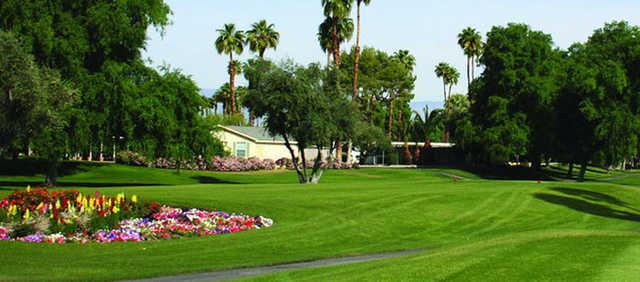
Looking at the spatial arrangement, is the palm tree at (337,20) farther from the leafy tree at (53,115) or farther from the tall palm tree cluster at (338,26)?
the leafy tree at (53,115)

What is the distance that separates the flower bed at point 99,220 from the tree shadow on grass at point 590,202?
14.1 meters

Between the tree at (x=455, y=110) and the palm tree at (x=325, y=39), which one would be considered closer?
the palm tree at (x=325, y=39)

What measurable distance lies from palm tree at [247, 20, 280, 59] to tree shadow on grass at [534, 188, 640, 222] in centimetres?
6093

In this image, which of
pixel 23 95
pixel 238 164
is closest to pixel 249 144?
pixel 238 164

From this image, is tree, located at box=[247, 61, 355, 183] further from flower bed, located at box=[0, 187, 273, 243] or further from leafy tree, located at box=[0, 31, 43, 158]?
flower bed, located at box=[0, 187, 273, 243]

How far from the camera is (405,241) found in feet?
73.2

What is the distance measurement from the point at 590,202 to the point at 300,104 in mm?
17257

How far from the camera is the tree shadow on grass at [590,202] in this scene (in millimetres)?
29875

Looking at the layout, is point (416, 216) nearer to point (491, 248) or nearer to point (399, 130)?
point (491, 248)

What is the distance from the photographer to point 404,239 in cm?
2269

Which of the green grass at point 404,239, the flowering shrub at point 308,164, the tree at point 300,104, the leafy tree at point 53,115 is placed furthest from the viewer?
the flowering shrub at point 308,164

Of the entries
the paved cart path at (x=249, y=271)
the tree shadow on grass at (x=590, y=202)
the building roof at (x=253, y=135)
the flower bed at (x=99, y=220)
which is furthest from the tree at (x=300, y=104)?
the building roof at (x=253, y=135)

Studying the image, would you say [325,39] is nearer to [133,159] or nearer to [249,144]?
[249,144]

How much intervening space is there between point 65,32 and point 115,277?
2499 cm
